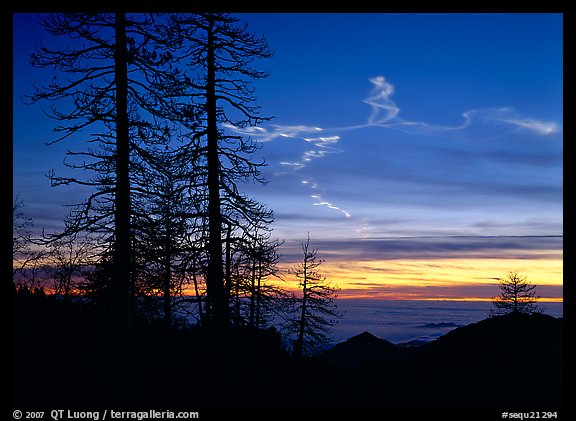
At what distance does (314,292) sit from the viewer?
35.2 m

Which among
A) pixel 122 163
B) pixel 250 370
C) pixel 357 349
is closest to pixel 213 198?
pixel 122 163

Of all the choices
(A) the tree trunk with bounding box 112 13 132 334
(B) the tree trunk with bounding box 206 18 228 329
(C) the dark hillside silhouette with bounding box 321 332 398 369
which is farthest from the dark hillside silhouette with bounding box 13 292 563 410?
(C) the dark hillside silhouette with bounding box 321 332 398 369

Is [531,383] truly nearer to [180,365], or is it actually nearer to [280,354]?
[280,354]

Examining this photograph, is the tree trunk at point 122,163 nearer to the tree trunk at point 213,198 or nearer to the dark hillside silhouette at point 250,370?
the dark hillside silhouette at point 250,370

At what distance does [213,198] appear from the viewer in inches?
707

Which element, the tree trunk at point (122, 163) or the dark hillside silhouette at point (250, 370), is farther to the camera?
the dark hillside silhouette at point (250, 370)

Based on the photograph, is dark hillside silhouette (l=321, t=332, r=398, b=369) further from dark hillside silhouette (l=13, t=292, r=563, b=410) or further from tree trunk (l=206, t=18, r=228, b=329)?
tree trunk (l=206, t=18, r=228, b=329)

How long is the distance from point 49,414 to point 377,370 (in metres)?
17.1

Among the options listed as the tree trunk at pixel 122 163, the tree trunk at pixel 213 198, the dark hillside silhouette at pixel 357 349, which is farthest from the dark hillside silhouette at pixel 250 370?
the dark hillside silhouette at pixel 357 349

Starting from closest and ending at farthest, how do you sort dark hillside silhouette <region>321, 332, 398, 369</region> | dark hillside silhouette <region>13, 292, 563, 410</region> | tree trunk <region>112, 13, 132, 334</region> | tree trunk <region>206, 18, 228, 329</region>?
tree trunk <region>112, 13, 132, 334</region> < dark hillside silhouette <region>13, 292, 563, 410</region> < tree trunk <region>206, 18, 228, 329</region> < dark hillside silhouette <region>321, 332, 398, 369</region>

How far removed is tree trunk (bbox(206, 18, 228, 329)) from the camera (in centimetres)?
1750

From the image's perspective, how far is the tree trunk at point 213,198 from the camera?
17.5 metres
